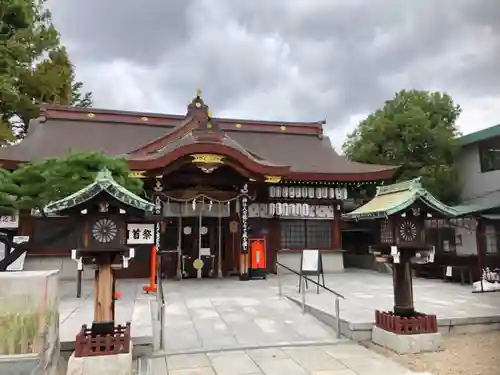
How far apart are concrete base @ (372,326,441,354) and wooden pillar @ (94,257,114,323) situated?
4395mm

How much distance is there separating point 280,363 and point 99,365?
99.7 inches

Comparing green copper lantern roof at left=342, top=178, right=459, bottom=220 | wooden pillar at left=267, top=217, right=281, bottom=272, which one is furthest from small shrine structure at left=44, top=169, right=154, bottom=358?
wooden pillar at left=267, top=217, right=281, bottom=272

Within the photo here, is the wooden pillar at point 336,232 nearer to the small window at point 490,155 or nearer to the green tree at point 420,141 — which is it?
the green tree at point 420,141

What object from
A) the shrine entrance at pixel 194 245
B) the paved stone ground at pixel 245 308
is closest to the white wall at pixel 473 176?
the paved stone ground at pixel 245 308

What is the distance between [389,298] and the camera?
33.0 ft

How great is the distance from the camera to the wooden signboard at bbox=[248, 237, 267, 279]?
13984 mm

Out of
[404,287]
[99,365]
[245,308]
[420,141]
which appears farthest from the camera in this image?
[420,141]

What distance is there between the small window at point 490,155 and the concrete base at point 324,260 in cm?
719

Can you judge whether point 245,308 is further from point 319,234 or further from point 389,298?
point 319,234

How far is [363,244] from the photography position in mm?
19797

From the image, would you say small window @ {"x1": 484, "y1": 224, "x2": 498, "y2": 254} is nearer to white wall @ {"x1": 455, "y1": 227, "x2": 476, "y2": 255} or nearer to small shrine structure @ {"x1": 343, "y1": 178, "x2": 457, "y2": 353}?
white wall @ {"x1": 455, "y1": 227, "x2": 476, "y2": 255}

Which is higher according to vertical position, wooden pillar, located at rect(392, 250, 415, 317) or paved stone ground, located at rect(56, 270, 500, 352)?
wooden pillar, located at rect(392, 250, 415, 317)

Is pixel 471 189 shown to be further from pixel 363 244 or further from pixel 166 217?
pixel 166 217

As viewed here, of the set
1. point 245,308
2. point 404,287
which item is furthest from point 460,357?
point 245,308
